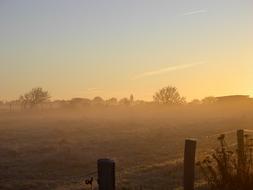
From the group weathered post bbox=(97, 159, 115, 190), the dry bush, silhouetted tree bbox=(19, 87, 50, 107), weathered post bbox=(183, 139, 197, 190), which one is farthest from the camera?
silhouetted tree bbox=(19, 87, 50, 107)

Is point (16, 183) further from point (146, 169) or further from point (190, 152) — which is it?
point (190, 152)

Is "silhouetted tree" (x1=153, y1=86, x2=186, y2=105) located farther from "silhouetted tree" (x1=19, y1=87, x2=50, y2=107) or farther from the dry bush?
the dry bush

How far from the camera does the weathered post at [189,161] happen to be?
31.7ft

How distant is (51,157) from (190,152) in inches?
720

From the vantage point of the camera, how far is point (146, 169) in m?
20.1

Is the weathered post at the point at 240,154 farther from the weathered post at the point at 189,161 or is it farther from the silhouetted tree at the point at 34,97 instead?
the silhouetted tree at the point at 34,97

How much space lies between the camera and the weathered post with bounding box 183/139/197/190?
966 centimetres

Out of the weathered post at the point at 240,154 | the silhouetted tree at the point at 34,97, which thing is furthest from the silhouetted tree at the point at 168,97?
the weathered post at the point at 240,154

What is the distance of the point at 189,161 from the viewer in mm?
9758

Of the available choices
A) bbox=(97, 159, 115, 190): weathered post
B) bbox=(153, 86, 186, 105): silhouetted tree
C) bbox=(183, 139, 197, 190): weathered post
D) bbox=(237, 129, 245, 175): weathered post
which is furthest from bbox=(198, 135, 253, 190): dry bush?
bbox=(153, 86, 186, 105): silhouetted tree

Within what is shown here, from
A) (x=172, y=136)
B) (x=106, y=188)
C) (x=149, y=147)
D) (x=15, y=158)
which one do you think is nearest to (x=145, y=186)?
(x=106, y=188)

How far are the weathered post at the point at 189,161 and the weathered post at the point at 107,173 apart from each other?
3036 mm

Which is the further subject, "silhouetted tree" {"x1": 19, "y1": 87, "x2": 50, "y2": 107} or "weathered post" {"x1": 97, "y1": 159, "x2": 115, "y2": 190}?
"silhouetted tree" {"x1": 19, "y1": 87, "x2": 50, "y2": 107}

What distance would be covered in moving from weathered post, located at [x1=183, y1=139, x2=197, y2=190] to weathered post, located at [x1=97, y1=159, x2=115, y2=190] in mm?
3036
